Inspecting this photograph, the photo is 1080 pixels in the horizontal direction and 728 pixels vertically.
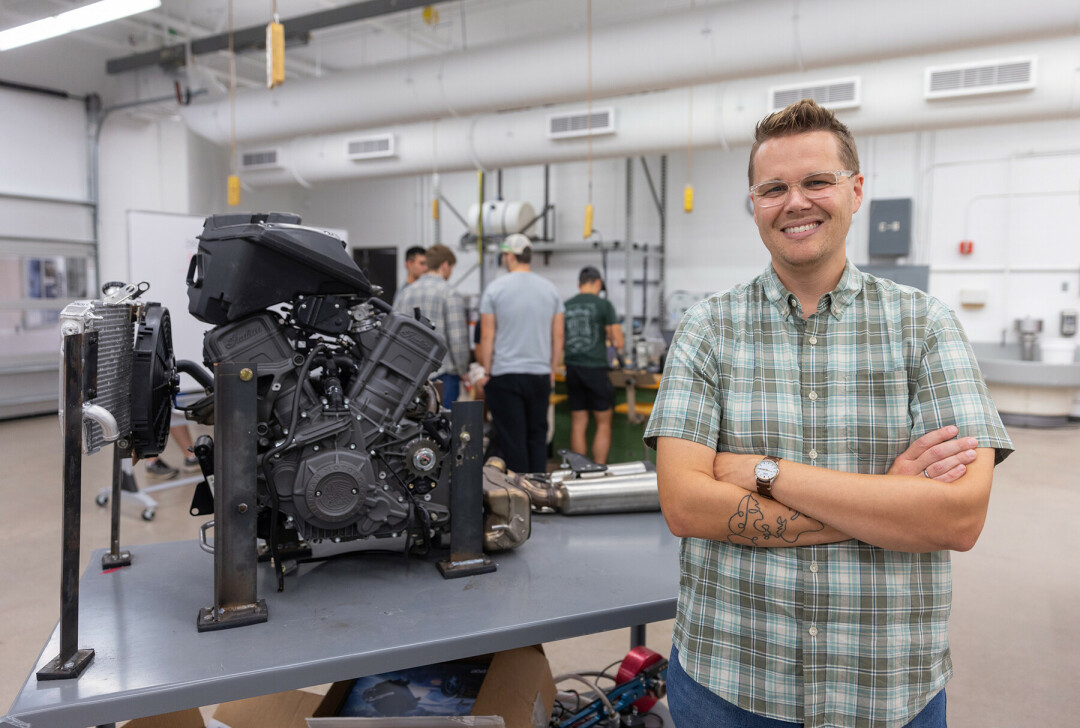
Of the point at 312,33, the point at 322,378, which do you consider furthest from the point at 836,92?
the point at 312,33

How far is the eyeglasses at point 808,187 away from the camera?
1.12 m

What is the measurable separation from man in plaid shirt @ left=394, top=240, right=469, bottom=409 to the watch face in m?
3.12

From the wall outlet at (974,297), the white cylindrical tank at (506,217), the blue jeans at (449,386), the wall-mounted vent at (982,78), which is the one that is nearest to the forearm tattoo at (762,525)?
the blue jeans at (449,386)

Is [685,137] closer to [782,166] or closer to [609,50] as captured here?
[609,50]

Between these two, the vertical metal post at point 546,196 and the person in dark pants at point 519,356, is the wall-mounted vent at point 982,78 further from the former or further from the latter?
the vertical metal post at point 546,196

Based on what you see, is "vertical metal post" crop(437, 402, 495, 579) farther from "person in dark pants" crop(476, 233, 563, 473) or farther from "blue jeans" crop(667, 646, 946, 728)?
"person in dark pants" crop(476, 233, 563, 473)

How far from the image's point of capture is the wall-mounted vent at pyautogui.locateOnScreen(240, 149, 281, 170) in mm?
7570

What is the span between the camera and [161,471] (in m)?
4.95

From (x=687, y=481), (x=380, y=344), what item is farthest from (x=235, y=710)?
(x=687, y=481)

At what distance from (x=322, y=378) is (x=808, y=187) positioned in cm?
120

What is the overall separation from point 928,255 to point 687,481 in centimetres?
752

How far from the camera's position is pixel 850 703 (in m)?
1.07

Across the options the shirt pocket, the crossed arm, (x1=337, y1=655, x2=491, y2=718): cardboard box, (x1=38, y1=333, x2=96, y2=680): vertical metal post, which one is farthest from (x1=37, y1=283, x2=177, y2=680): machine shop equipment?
the shirt pocket

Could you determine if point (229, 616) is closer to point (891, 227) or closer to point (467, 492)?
point (467, 492)
